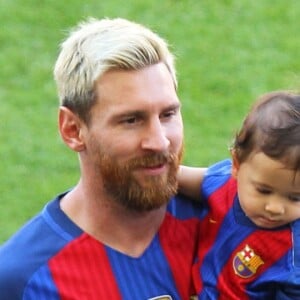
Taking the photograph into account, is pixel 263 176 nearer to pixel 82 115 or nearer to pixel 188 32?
pixel 82 115

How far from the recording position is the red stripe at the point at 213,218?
146 inches

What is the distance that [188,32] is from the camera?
8797 mm

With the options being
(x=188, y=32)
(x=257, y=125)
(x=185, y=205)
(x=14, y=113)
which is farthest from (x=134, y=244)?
(x=188, y=32)

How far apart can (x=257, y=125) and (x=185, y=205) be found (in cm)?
39

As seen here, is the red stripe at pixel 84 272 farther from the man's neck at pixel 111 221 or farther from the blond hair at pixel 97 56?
the blond hair at pixel 97 56

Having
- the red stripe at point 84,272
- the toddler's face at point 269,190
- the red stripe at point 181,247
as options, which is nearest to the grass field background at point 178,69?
the red stripe at point 181,247

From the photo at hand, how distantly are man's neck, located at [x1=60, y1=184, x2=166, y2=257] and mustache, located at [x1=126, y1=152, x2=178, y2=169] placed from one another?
0.67 feet

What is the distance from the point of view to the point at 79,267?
355cm

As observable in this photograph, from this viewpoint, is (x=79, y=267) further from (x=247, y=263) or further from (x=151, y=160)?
(x=247, y=263)

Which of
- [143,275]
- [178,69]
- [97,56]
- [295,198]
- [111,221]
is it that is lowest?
[178,69]

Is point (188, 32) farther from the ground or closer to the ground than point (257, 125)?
closer to the ground

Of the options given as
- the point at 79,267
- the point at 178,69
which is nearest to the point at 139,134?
the point at 79,267

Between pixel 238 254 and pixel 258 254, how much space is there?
0.06m

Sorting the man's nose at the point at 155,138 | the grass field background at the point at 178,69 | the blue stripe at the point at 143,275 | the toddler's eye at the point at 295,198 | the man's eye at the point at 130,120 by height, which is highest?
the man's eye at the point at 130,120
